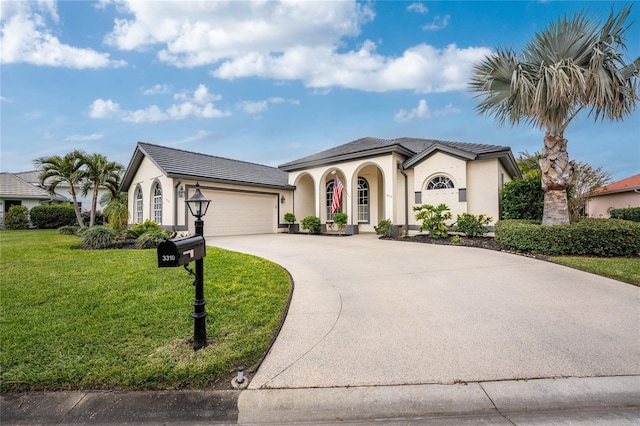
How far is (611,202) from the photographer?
21.1 m

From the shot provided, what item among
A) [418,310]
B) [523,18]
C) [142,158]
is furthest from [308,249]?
[142,158]

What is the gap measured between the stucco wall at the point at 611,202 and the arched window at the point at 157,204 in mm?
27721

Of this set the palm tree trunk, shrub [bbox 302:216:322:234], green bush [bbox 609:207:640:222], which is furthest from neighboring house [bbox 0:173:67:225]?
green bush [bbox 609:207:640:222]

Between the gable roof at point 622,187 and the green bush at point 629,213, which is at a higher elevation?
the gable roof at point 622,187

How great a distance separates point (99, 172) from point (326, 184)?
538 inches

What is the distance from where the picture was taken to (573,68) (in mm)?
7664

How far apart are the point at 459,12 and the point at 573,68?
14.6ft

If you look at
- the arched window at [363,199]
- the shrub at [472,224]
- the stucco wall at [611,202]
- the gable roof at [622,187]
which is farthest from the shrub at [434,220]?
the stucco wall at [611,202]

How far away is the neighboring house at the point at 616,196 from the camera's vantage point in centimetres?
1912

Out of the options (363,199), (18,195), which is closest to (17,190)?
(18,195)

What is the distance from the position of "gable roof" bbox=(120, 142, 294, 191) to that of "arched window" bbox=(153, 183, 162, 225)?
5.51 feet

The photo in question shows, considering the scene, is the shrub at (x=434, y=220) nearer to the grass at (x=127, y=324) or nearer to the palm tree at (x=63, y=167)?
the grass at (x=127, y=324)

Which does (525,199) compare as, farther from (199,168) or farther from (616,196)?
(616,196)

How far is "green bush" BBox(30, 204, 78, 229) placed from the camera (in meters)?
21.4
